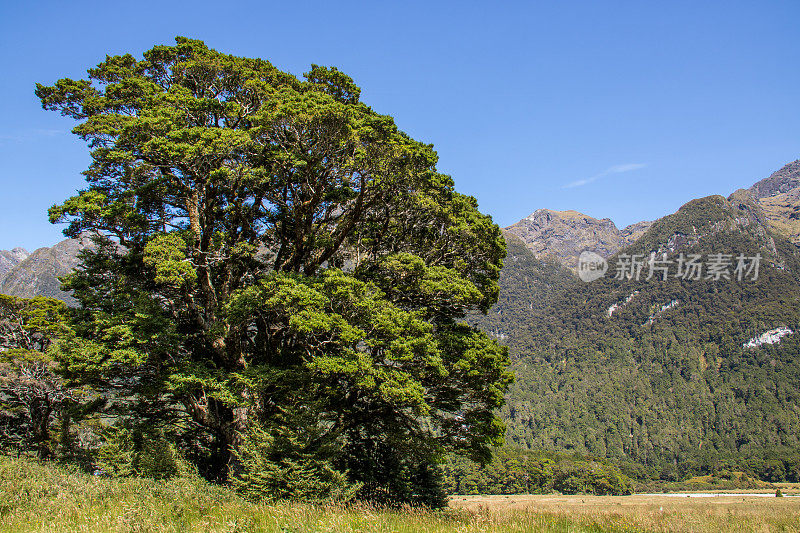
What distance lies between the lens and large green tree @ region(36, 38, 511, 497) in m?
13.8

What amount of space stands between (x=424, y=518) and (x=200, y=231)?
453 inches

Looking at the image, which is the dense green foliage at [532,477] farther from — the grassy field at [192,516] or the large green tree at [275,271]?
the grassy field at [192,516]

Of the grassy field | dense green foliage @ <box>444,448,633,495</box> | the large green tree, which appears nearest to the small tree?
the large green tree

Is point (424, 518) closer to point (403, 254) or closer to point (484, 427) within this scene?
point (484, 427)

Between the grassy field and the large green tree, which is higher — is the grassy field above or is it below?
below

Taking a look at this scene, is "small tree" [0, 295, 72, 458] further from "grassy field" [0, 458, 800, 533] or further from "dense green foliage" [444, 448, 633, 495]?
"dense green foliage" [444, 448, 633, 495]

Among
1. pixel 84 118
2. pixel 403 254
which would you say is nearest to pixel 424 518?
pixel 403 254

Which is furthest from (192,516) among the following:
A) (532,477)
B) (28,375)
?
(532,477)

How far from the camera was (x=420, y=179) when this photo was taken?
16516mm

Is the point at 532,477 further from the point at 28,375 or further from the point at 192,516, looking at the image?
the point at 192,516

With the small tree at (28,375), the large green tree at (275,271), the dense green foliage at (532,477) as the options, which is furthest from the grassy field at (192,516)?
the dense green foliage at (532,477)

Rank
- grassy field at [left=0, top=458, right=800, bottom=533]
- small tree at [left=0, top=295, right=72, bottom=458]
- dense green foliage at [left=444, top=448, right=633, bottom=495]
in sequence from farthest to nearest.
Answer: dense green foliage at [left=444, top=448, right=633, bottom=495], small tree at [left=0, top=295, right=72, bottom=458], grassy field at [left=0, top=458, right=800, bottom=533]

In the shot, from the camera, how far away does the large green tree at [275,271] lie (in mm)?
13789

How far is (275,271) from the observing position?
15.9m
